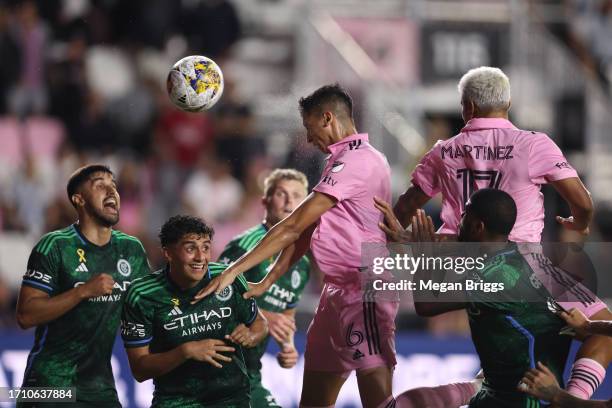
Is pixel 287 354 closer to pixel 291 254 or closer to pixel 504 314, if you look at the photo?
pixel 291 254

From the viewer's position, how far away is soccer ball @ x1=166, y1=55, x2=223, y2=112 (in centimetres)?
810

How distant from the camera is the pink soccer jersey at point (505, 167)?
7113 millimetres

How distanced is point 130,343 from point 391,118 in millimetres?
7736

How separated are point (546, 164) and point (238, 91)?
7508 mm

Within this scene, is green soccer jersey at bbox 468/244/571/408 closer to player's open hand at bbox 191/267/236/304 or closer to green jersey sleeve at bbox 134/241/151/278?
player's open hand at bbox 191/267/236/304

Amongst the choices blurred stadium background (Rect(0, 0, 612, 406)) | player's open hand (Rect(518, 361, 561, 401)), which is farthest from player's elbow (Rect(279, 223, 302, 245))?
blurred stadium background (Rect(0, 0, 612, 406))

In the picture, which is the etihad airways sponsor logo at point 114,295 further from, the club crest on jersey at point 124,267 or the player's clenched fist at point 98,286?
the player's clenched fist at point 98,286

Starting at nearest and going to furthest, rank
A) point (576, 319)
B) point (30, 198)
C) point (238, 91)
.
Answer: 1. point (576, 319)
2. point (30, 198)
3. point (238, 91)

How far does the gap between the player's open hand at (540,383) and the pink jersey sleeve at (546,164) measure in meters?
1.43

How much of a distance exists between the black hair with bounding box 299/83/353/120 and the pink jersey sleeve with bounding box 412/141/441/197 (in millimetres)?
583

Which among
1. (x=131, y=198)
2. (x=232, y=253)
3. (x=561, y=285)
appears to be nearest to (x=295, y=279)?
(x=232, y=253)

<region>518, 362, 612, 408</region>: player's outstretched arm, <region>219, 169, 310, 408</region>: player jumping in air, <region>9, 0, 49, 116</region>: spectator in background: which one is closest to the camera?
<region>518, 362, 612, 408</region>: player's outstretched arm

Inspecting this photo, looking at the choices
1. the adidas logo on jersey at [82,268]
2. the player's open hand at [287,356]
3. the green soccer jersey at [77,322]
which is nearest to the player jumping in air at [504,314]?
the player's open hand at [287,356]

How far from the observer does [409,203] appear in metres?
7.65
